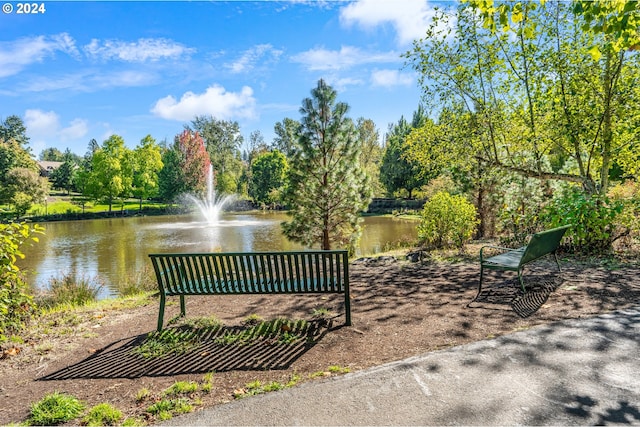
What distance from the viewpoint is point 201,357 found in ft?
12.6

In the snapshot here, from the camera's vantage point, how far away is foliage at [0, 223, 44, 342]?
4.38 meters

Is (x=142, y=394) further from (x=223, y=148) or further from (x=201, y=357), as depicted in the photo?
(x=223, y=148)

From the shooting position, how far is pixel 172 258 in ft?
15.3

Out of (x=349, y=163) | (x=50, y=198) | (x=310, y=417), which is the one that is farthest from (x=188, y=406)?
(x=50, y=198)

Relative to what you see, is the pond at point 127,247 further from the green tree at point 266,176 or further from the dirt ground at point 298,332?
the green tree at point 266,176

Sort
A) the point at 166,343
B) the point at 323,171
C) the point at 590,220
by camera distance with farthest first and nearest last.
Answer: the point at 323,171 → the point at 590,220 → the point at 166,343

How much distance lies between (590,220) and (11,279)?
9.65m

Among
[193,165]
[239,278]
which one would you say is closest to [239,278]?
[239,278]

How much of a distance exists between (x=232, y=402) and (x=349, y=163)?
10257 mm

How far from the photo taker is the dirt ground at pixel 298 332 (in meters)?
3.37

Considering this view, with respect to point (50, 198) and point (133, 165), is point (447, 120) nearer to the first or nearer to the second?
point (133, 165)

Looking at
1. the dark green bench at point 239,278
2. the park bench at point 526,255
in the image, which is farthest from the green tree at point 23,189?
the park bench at point 526,255

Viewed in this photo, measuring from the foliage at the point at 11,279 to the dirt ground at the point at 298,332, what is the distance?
1.33 ft

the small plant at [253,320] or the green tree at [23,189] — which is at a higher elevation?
the green tree at [23,189]
